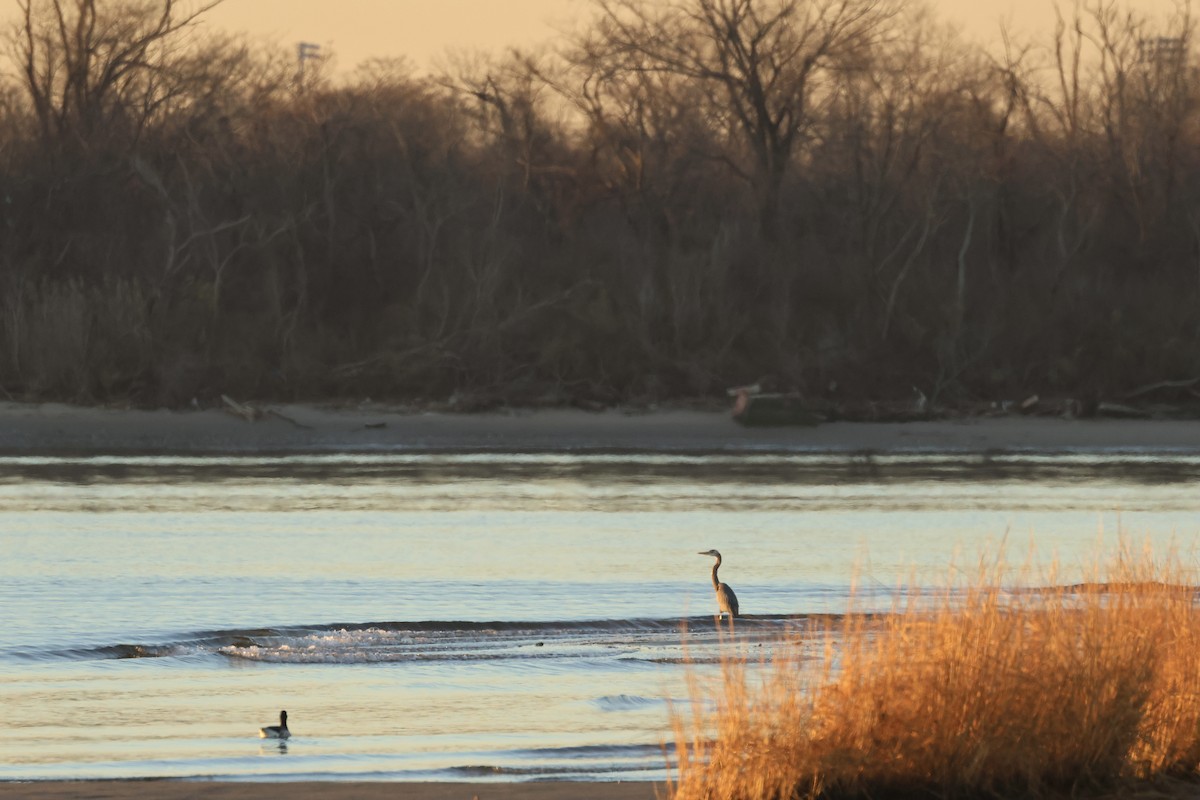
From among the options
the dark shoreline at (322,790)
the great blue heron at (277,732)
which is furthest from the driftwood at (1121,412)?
the dark shoreline at (322,790)

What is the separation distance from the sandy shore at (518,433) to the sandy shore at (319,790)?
29.1m

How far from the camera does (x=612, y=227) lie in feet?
148

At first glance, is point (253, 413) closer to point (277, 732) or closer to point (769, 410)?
point (769, 410)

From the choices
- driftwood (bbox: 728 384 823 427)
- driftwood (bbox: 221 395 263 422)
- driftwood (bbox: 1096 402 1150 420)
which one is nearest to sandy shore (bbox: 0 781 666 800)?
driftwood (bbox: 221 395 263 422)

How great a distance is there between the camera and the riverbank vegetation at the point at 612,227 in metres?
41.2

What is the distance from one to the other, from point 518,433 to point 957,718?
3128 centimetres

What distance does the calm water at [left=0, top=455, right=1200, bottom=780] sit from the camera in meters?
11.1

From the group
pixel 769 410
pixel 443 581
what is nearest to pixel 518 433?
pixel 769 410

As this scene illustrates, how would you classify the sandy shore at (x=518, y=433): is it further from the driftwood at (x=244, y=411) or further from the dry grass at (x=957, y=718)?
the dry grass at (x=957, y=718)

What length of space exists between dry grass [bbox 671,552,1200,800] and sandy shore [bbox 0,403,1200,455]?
29.9 m

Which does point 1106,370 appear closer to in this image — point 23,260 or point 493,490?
point 493,490

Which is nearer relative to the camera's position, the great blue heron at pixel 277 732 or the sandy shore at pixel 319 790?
the sandy shore at pixel 319 790

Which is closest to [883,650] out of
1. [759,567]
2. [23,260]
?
[759,567]

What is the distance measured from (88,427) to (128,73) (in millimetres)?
12884
